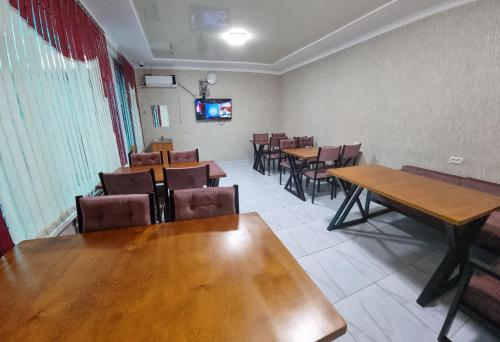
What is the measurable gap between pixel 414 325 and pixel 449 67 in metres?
2.83

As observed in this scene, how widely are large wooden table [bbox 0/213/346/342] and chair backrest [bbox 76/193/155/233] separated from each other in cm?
14

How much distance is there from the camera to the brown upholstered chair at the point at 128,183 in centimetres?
191

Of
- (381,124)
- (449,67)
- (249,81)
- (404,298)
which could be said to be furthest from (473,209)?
(249,81)

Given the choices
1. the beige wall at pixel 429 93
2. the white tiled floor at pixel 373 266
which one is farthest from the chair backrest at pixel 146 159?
the beige wall at pixel 429 93

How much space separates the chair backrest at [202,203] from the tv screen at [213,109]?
4.76 meters

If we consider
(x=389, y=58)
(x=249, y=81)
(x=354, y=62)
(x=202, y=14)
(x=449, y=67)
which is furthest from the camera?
(x=249, y=81)

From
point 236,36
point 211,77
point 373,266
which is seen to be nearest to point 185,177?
point 373,266

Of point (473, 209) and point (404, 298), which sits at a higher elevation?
point (473, 209)

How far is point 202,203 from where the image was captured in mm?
1401

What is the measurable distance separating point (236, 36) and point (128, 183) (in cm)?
288

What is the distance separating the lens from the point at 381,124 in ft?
11.0

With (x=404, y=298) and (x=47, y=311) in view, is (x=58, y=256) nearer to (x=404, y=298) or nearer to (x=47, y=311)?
(x=47, y=311)

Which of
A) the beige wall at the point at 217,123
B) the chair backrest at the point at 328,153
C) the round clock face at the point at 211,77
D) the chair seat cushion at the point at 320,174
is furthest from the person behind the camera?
the round clock face at the point at 211,77

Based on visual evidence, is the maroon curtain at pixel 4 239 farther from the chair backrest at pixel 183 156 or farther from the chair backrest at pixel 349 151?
the chair backrest at pixel 349 151
